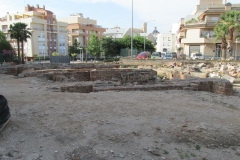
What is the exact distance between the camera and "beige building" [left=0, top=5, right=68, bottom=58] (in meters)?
52.4

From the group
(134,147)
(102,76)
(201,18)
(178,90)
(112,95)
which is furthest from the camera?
(201,18)

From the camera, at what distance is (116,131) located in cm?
443

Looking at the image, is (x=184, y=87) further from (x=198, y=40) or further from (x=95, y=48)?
(x=95, y=48)

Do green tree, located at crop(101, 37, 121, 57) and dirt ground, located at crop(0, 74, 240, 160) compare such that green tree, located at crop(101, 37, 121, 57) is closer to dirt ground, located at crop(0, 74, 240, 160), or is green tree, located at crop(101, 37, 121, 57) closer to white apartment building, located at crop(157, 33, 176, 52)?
dirt ground, located at crop(0, 74, 240, 160)

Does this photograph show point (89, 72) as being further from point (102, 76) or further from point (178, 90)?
point (178, 90)

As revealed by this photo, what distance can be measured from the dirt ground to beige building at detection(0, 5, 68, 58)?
4907cm

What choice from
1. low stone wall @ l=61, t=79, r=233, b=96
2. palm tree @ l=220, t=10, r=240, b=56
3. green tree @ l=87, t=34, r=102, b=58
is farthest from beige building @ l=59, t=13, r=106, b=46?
low stone wall @ l=61, t=79, r=233, b=96

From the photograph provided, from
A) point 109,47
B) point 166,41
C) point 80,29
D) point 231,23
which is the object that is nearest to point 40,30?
point 80,29

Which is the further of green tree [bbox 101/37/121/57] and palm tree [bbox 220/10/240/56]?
green tree [bbox 101/37/121/57]

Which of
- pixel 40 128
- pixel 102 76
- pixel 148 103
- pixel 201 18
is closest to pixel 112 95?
pixel 148 103

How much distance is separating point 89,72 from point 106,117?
11.7 meters

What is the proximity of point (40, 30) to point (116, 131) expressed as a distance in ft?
181

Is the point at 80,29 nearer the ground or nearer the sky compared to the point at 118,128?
nearer the sky

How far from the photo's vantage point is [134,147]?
150 inches
